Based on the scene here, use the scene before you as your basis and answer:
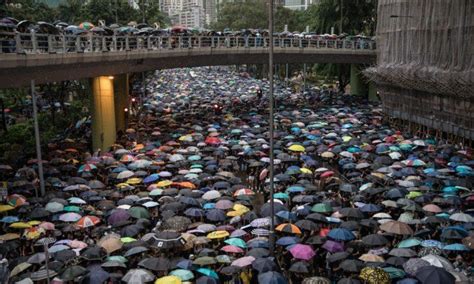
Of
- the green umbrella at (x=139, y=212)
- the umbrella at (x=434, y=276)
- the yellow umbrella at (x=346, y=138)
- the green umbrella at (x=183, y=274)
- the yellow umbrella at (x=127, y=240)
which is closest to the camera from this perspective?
the umbrella at (x=434, y=276)

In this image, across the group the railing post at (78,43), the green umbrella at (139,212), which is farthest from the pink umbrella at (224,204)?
the railing post at (78,43)

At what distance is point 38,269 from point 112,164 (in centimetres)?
1060

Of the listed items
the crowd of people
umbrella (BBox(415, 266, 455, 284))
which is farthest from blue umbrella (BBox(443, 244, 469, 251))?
umbrella (BBox(415, 266, 455, 284))

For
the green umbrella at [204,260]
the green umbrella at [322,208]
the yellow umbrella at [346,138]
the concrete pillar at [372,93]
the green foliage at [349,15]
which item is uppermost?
the green foliage at [349,15]

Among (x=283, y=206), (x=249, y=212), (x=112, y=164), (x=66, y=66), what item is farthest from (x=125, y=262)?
(x=66, y=66)

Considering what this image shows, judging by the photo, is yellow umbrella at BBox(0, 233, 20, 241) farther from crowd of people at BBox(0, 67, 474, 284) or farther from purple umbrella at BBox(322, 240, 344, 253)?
purple umbrella at BBox(322, 240, 344, 253)

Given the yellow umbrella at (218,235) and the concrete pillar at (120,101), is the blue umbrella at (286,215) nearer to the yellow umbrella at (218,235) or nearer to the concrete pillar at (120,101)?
the yellow umbrella at (218,235)

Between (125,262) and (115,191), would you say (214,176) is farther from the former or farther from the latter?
(125,262)

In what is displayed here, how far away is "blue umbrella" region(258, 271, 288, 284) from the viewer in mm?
11336

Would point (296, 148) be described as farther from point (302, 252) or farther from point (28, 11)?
point (28, 11)

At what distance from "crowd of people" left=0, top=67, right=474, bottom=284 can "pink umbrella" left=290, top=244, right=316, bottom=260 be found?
3cm

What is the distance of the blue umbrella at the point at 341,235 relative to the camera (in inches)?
549

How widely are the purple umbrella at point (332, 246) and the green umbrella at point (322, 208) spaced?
2.72m

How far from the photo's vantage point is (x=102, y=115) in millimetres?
30219
